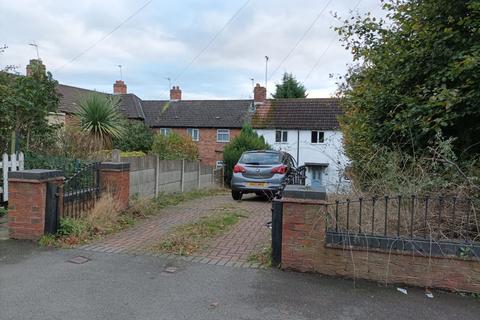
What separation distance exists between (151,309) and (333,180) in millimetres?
4058

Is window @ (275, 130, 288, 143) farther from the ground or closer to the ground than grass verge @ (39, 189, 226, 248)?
farther from the ground

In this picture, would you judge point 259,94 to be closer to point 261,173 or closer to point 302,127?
point 302,127

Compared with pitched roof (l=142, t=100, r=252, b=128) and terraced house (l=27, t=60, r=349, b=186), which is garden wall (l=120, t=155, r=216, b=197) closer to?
terraced house (l=27, t=60, r=349, b=186)

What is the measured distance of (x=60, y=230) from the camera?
575 centimetres

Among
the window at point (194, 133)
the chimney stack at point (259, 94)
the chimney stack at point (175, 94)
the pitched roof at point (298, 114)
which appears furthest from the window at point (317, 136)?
the chimney stack at point (175, 94)

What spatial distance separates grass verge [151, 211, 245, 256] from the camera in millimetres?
5359

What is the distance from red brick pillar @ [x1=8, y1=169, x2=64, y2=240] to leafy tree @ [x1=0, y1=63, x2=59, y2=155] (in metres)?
2.91

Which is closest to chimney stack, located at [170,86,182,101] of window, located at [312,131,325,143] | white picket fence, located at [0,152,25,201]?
window, located at [312,131,325,143]

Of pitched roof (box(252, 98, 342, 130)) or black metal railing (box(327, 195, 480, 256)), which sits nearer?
black metal railing (box(327, 195, 480, 256))

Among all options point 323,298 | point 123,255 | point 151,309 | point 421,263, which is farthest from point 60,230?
point 421,263

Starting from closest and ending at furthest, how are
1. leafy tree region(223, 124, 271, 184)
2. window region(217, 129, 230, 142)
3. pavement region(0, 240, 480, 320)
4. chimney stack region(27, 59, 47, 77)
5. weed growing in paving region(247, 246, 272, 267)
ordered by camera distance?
pavement region(0, 240, 480, 320) < weed growing in paving region(247, 246, 272, 267) < chimney stack region(27, 59, 47, 77) < leafy tree region(223, 124, 271, 184) < window region(217, 129, 230, 142)

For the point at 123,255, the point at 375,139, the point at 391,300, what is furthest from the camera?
the point at 375,139

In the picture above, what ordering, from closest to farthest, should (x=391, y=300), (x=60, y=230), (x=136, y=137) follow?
(x=391, y=300) < (x=60, y=230) < (x=136, y=137)

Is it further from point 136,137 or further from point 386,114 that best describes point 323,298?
point 136,137
